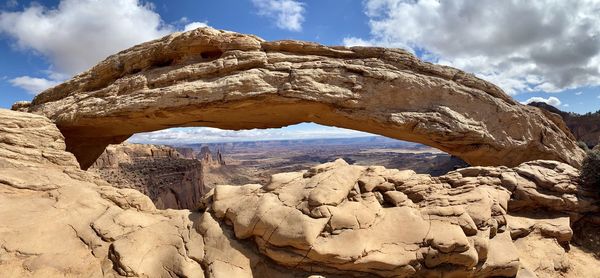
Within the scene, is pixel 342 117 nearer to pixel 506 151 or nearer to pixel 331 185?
pixel 331 185

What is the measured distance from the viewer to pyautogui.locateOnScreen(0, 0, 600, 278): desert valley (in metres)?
8.59

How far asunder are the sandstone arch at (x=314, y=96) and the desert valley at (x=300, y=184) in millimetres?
80

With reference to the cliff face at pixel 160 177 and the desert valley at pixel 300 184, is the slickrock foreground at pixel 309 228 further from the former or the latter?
the cliff face at pixel 160 177

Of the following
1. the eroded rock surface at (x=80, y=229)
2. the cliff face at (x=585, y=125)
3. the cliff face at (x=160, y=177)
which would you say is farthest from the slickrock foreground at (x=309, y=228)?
the cliff face at (x=585, y=125)

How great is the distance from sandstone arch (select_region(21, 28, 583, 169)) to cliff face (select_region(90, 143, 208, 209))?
100 feet

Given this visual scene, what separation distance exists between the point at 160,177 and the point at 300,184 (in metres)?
52.5

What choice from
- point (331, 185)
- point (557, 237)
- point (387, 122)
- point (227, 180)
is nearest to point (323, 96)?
point (387, 122)

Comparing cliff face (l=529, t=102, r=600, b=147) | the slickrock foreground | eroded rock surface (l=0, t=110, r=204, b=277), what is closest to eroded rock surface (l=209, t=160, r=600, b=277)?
the slickrock foreground

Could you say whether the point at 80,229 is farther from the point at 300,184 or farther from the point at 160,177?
the point at 160,177

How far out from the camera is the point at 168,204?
5578cm

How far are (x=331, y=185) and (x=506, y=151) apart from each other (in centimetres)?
1155

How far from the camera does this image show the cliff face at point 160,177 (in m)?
51.0

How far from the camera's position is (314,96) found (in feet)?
51.9

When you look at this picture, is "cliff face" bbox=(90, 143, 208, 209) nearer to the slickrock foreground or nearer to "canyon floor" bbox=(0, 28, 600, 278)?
"canyon floor" bbox=(0, 28, 600, 278)
